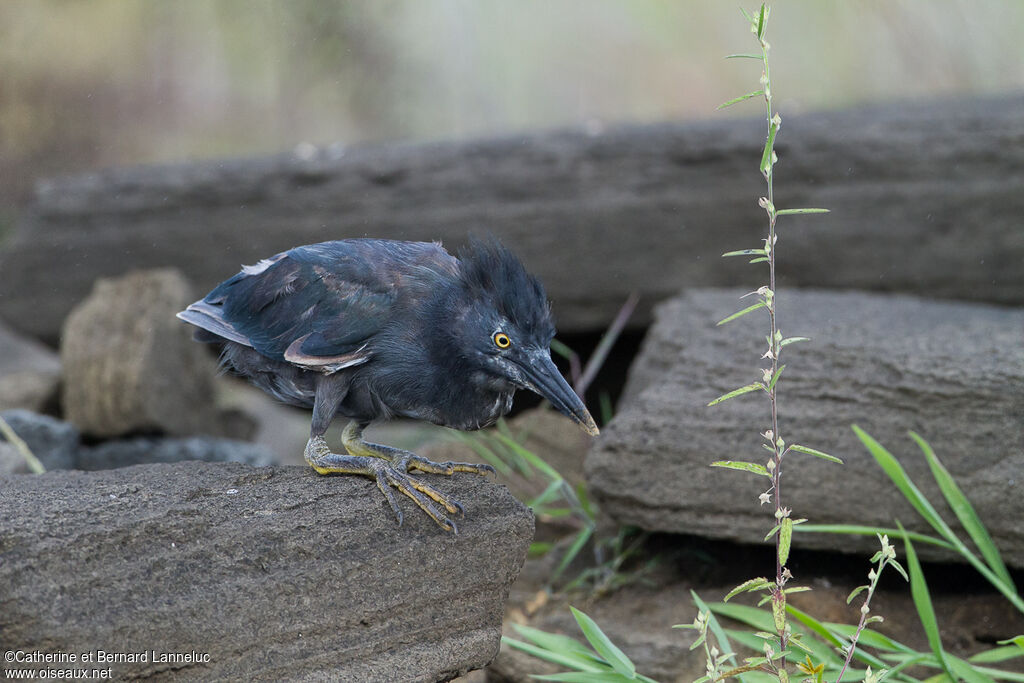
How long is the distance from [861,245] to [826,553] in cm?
255

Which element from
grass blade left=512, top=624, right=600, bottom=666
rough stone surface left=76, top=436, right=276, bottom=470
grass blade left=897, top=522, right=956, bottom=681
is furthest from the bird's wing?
rough stone surface left=76, top=436, right=276, bottom=470

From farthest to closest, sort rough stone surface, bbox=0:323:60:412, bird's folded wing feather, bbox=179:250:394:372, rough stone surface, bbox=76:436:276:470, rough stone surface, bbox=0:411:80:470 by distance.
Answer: rough stone surface, bbox=0:323:60:412, rough stone surface, bbox=76:436:276:470, rough stone surface, bbox=0:411:80:470, bird's folded wing feather, bbox=179:250:394:372

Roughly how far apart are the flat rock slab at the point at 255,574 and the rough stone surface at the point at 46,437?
2.02 m

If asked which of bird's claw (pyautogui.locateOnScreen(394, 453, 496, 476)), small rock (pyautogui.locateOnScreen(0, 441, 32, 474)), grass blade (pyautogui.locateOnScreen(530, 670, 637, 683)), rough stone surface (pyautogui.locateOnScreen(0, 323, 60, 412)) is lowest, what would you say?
rough stone surface (pyautogui.locateOnScreen(0, 323, 60, 412))

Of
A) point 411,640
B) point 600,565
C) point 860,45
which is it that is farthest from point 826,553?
point 860,45

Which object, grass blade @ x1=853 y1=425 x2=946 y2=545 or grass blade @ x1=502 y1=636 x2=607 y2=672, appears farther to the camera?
grass blade @ x1=853 y1=425 x2=946 y2=545

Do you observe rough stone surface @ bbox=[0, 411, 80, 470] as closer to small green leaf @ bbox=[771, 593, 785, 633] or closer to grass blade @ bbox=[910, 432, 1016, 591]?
small green leaf @ bbox=[771, 593, 785, 633]

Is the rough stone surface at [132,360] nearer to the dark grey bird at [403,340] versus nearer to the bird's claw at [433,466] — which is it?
the dark grey bird at [403,340]

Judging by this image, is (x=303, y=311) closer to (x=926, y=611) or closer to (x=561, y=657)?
(x=561, y=657)

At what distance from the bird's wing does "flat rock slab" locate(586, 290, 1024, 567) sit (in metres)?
1.31

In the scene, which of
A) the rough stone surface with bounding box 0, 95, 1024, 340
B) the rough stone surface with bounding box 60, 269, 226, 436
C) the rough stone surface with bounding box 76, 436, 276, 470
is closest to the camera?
the rough stone surface with bounding box 76, 436, 276, 470

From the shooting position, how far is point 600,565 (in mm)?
4305

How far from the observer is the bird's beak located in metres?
2.79

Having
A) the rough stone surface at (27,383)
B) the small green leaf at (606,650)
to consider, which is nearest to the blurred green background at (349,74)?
the rough stone surface at (27,383)
